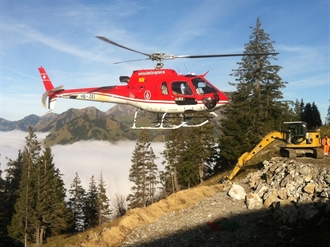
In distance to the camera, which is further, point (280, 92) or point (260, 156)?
point (280, 92)

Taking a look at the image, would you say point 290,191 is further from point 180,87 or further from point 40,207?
point 40,207

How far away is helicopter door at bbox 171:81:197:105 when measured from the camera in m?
14.9

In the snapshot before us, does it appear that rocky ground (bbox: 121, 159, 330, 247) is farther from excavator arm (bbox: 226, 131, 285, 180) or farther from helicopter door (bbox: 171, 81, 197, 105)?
helicopter door (bbox: 171, 81, 197, 105)

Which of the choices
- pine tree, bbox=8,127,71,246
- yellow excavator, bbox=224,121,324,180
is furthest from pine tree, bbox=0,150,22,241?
yellow excavator, bbox=224,121,324,180

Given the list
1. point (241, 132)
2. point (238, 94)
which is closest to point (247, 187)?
point (241, 132)

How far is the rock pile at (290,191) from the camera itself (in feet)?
46.2

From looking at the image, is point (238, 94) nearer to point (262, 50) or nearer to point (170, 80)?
point (262, 50)

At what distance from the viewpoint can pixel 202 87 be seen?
591 inches

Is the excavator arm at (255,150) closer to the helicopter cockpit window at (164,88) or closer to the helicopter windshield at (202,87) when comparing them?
the helicopter windshield at (202,87)

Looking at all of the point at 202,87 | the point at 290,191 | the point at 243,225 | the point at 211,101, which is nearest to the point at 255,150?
the point at 290,191

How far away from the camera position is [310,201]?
1451 cm

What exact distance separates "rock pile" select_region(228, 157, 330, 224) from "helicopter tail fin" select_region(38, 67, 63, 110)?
42.8 ft

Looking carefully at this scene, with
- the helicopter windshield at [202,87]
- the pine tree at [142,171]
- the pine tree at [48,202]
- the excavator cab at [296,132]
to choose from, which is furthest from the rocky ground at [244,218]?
the pine tree at [142,171]

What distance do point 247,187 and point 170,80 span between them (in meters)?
9.91
